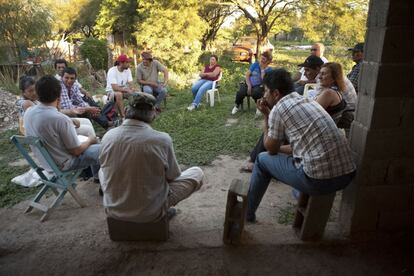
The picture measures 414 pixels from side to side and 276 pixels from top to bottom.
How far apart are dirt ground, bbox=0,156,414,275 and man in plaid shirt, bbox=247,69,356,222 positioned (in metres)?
0.51

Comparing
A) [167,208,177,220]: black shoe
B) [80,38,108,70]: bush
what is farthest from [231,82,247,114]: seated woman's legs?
[80,38,108,70]: bush

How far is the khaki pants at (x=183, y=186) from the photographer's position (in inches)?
107

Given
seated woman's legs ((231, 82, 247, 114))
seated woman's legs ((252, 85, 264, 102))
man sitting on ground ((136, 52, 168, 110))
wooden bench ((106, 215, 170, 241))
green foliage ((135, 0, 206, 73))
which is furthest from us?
green foliage ((135, 0, 206, 73))

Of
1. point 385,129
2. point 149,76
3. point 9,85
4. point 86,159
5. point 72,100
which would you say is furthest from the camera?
point 9,85

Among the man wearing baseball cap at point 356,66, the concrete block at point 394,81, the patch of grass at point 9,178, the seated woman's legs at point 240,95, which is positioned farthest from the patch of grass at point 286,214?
the seated woman's legs at point 240,95

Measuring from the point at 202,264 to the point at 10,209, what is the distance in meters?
2.24

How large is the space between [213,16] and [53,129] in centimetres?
1789

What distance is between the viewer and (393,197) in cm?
258

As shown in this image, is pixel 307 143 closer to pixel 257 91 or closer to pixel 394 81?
pixel 394 81

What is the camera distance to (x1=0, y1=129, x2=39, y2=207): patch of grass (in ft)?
12.1

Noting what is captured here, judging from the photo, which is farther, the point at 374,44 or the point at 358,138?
the point at 358,138

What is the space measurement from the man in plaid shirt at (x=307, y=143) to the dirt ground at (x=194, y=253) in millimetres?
510

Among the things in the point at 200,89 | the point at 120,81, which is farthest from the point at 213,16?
the point at 120,81

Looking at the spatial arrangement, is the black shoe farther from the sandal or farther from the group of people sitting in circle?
the sandal
